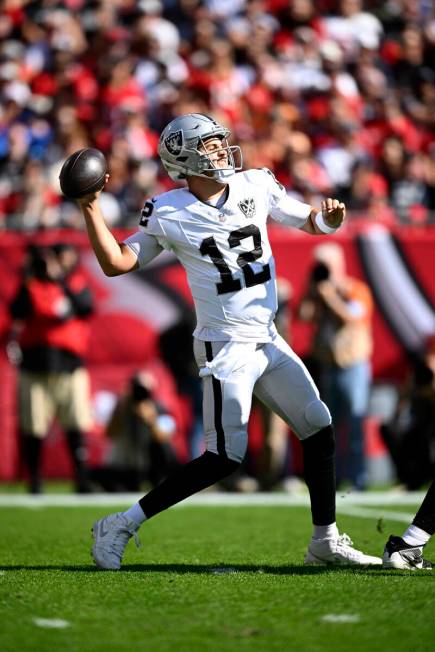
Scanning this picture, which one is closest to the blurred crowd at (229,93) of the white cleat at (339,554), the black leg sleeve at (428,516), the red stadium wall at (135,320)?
the red stadium wall at (135,320)

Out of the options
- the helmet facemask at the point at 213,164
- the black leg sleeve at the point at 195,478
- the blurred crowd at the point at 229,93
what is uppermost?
the blurred crowd at the point at 229,93

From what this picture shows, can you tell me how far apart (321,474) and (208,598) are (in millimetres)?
1074

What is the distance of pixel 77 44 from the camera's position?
12555mm

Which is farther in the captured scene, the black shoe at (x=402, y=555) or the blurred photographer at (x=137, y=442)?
the blurred photographer at (x=137, y=442)

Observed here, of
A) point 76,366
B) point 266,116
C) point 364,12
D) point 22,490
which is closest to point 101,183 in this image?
point 76,366

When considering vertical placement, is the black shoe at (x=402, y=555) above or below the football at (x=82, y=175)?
below

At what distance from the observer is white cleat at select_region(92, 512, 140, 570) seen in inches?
190

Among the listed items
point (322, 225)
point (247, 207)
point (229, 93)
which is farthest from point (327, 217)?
point (229, 93)

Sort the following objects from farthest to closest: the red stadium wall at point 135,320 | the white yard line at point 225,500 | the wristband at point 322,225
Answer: the red stadium wall at point 135,320, the white yard line at point 225,500, the wristband at point 322,225

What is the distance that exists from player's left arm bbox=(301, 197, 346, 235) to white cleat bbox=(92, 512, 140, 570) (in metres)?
1.49

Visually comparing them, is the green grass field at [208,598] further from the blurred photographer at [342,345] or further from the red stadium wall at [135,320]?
the red stadium wall at [135,320]

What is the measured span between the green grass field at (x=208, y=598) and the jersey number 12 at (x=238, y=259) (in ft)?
3.82

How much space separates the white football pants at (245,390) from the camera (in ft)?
15.7

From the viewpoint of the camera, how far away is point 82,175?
471 cm
